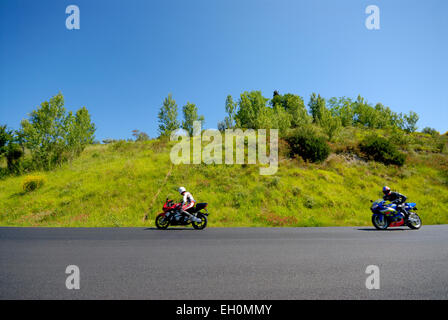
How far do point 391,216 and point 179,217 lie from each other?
10718 millimetres

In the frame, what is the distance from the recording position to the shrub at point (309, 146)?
26156mm

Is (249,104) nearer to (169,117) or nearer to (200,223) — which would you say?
(169,117)

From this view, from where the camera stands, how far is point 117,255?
6.28 metres

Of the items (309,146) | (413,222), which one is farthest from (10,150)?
(413,222)

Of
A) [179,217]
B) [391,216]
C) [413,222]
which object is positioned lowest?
[413,222]

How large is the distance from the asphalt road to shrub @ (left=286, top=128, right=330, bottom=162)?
62.8ft

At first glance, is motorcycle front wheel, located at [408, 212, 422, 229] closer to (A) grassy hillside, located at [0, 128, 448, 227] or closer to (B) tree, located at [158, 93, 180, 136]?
(A) grassy hillside, located at [0, 128, 448, 227]

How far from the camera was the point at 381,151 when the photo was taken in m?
27.5

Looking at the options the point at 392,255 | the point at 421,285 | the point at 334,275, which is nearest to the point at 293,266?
the point at 334,275

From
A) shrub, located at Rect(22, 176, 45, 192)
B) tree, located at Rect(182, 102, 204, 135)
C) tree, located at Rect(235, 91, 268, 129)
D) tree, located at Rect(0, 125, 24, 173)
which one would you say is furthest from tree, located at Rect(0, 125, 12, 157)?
tree, located at Rect(235, 91, 268, 129)

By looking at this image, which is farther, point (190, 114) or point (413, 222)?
point (190, 114)

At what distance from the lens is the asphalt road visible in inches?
146

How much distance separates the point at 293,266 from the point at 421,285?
2097 mm

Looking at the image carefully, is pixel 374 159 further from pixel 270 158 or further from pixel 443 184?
pixel 270 158
